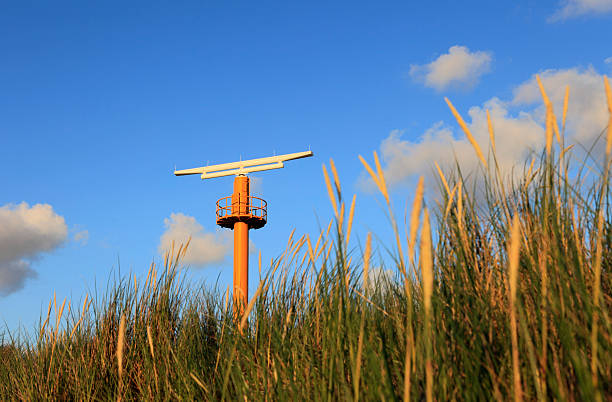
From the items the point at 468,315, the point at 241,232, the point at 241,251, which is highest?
the point at 241,232

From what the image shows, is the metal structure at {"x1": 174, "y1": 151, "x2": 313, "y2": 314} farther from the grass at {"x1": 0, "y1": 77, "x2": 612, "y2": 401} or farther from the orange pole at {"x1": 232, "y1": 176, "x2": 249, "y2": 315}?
the grass at {"x1": 0, "y1": 77, "x2": 612, "y2": 401}

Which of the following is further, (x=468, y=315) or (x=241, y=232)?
(x=241, y=232)

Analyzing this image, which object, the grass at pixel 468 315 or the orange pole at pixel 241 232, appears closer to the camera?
the grass at pixel 468 315

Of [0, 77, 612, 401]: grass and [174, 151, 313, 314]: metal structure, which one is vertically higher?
[174, 151, 313, 314]: metal structure

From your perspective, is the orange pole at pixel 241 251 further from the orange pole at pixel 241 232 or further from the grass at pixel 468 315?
the grass at pixel 468 315

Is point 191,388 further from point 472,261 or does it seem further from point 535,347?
point 535,347

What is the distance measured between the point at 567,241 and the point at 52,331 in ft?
15.2

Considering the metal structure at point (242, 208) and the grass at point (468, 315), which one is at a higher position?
the metal structure at point (242, 208)

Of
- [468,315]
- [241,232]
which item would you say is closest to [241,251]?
[241,232]

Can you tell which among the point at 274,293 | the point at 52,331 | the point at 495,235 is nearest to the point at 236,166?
the point at 52,331

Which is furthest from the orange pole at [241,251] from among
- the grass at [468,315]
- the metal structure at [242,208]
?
the grass at [468,315]

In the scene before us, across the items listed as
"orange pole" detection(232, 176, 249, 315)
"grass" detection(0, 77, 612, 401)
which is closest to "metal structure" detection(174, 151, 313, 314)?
"orange pole" detection(232, 176, 249, 315)

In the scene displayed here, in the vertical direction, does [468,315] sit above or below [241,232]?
below

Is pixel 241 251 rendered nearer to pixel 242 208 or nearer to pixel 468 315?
pixel 242 208
